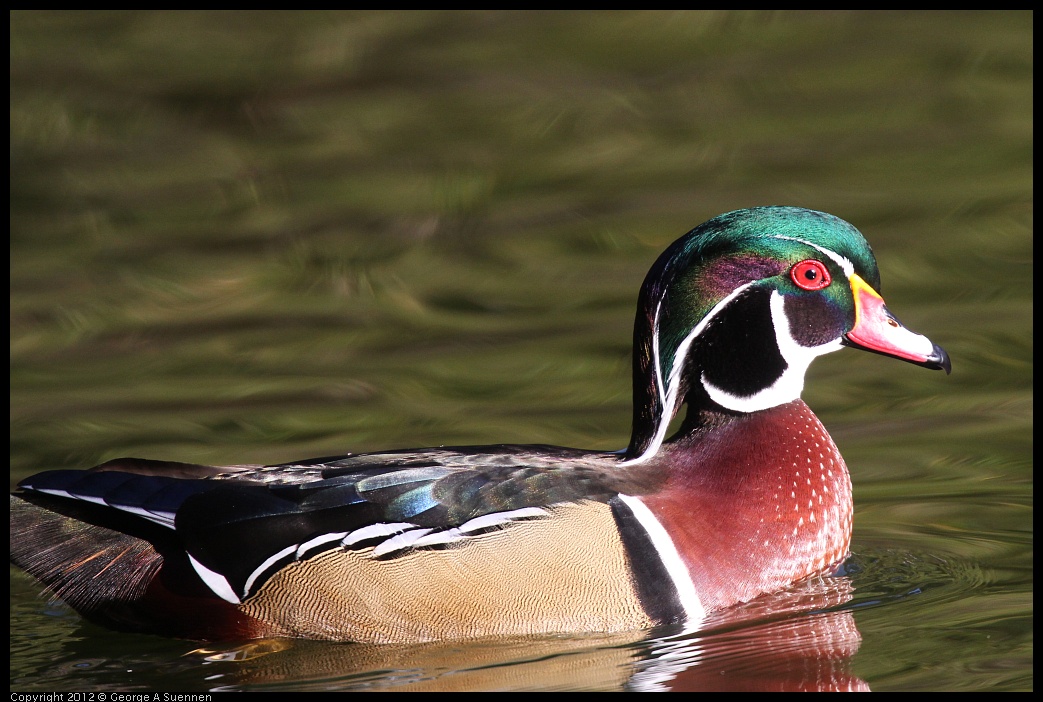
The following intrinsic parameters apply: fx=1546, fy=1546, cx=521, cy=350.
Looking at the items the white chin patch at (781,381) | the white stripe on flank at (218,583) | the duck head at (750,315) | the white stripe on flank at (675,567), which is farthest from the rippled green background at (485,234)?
the duck head at (750,315)

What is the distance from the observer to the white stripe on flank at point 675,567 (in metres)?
5.65

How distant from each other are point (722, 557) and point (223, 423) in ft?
10.6

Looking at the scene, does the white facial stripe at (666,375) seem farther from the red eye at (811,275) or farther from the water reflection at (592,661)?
the water reflection at (592,661)

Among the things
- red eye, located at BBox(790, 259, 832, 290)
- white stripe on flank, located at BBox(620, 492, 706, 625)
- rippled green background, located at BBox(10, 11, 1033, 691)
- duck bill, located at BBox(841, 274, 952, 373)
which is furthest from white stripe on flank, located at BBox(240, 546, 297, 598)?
duck bill, located at BBox(841, 274, 952, 373)

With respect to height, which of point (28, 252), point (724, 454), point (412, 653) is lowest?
point (412, 653)

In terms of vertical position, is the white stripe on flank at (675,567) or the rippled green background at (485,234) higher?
the rippled green background at (485,234)

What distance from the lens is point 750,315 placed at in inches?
235

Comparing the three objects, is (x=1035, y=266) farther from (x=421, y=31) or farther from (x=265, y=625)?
(x=421, y=31)

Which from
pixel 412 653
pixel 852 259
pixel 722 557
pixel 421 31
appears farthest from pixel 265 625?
pixel 421 31

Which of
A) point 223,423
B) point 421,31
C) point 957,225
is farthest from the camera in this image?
point 421,31

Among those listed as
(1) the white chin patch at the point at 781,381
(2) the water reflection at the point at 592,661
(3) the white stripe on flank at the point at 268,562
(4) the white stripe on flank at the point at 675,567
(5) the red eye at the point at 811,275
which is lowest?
(2) the water reflection at the point at 592,661

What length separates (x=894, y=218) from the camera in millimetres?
10039

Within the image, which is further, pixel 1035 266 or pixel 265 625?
pixel 1035 266

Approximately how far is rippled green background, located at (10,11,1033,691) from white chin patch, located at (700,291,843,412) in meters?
0.84
